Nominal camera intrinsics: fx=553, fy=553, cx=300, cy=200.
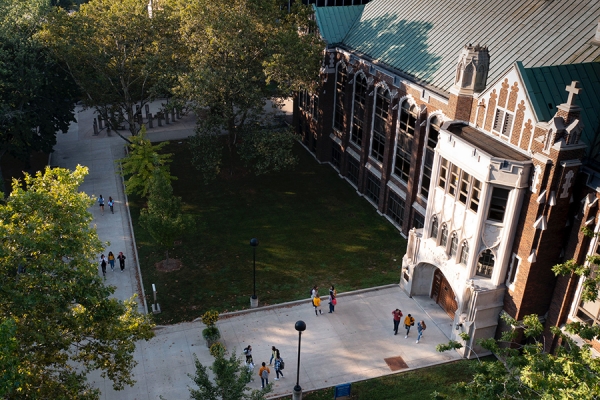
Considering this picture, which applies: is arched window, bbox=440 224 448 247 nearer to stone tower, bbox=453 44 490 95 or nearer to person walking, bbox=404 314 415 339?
person walking, bbox=404 314 415 339

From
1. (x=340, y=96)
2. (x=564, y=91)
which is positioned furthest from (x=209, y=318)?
(x=340, y=96)

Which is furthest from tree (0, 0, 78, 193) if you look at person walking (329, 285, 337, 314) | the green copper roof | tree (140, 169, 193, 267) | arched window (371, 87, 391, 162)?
arched window (371, 87, 391, 162)

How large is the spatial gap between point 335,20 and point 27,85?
2431 centimetres

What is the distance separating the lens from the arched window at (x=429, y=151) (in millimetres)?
33581

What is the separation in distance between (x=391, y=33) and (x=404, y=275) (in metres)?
18.5

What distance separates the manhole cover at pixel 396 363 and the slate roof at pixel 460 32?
1486 centimetres

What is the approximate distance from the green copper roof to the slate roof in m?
0.08

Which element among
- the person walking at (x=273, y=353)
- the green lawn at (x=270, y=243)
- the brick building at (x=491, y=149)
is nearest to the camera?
the brick building at (x=491, y=149)

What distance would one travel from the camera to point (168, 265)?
34.8 meters

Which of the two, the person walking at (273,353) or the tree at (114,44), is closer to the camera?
the person walking at (273,353)

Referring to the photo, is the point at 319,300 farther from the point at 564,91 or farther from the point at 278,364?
the point at 564,91

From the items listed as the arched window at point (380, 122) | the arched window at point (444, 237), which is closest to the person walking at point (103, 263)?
the arched window at point (444, 237)

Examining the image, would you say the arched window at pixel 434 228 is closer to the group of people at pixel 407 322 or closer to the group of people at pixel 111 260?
the group of people at pixel 407 322

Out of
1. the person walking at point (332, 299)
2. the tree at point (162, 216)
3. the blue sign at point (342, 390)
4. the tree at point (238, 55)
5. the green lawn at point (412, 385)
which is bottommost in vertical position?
the green lawn at point (412, 385)
